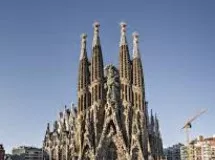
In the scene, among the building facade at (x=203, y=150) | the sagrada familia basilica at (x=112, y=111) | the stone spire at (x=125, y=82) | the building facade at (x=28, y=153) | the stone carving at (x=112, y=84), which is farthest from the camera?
the building facade at (x=28, y=153)

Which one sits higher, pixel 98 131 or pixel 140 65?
pixel 140 65

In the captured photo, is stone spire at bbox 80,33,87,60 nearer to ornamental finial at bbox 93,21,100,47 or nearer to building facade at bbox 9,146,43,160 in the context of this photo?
ornamental finial at bbox 93,21,100,47

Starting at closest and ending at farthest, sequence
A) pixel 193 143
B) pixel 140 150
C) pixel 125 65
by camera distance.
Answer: pixel 140 150 < pixel 125 65 < pixel 193 143

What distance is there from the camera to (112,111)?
7131 cm

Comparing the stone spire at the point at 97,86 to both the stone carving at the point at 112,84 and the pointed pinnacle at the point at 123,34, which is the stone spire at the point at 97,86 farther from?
the pointed pinnacle at the point at 123,34

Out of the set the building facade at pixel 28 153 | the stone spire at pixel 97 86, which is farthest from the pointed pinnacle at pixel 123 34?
the building facade at pixel 28 153

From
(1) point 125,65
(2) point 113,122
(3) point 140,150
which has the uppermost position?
(1) point 125,65

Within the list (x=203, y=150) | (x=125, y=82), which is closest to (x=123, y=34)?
(x=125, y=82)

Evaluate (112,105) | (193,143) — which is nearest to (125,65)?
(112,105)

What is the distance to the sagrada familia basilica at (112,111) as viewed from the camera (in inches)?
2736

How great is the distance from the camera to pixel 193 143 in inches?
→ 5049

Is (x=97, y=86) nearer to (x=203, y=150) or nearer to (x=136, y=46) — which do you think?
(x=136, y=46)

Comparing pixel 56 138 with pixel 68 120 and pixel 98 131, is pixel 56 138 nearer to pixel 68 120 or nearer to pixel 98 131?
pixel 68 120

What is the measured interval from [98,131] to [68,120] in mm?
24296
